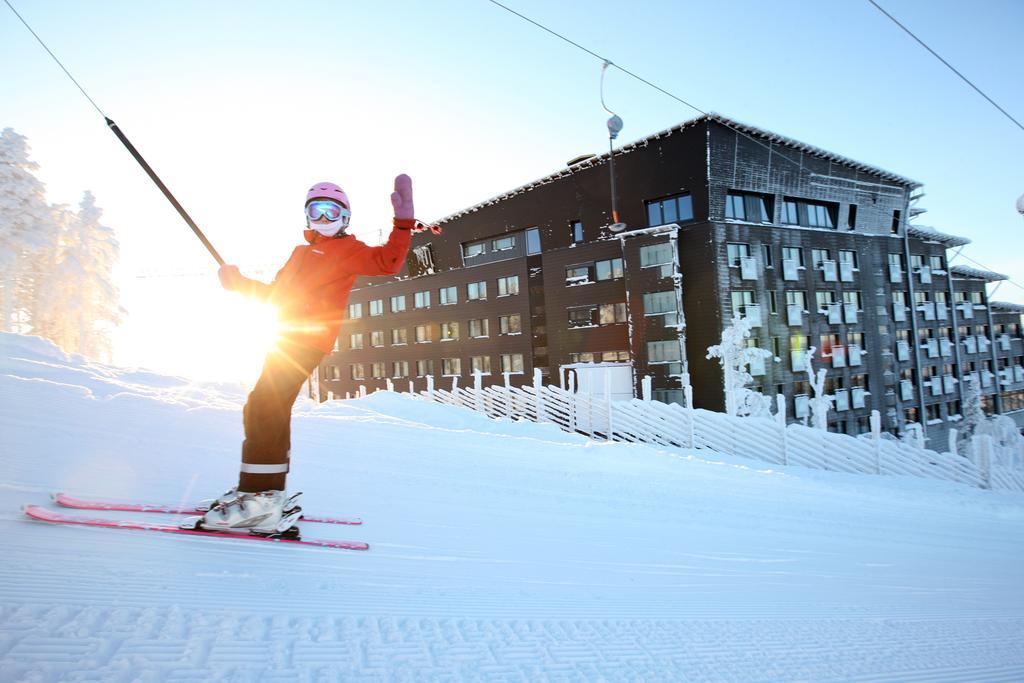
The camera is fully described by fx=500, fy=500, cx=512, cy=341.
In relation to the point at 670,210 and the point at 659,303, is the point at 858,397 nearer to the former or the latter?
the point at 659,303

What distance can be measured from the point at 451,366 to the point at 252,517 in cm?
3604

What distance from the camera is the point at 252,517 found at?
3016 mm

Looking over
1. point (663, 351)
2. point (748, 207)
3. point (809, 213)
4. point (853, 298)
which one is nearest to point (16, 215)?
point (663, 351)

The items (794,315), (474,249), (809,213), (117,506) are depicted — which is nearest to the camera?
(117,506)

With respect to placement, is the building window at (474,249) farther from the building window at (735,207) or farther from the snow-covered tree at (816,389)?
the snow-covered tree at (816,389)

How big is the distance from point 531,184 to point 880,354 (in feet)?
83.6

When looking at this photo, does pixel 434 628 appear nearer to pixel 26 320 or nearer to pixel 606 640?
pixel 606 640

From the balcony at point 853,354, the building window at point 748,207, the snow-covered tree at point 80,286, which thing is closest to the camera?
the snow-covered tree at point 80,286

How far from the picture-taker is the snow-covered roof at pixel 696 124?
1021 inches

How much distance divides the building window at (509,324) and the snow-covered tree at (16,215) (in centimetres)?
2412

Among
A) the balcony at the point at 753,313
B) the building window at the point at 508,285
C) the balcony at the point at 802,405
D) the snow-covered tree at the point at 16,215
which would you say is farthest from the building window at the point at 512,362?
the snow-covered tree at the point at 16,215

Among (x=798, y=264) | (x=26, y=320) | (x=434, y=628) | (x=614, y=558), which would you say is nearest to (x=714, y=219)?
(x=798, y=264)

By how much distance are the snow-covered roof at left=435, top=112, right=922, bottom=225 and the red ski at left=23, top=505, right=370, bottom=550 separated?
27394 mm

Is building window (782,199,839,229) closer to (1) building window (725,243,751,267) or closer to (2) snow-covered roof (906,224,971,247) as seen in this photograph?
(1) building window (725,243,751,267)
